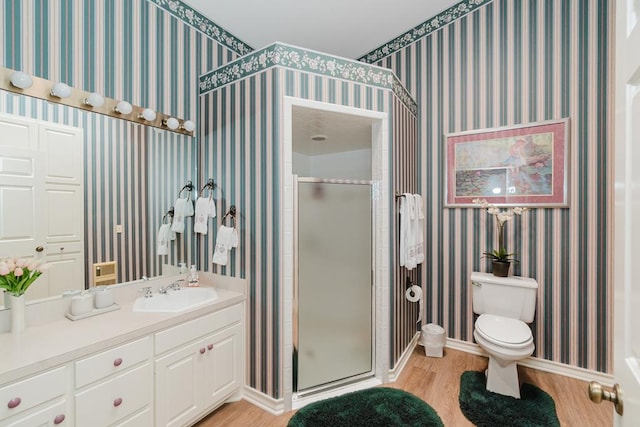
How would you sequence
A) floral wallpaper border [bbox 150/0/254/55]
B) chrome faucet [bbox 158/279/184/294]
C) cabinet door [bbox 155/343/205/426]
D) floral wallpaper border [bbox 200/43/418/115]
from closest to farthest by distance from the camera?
cabinet door [bbox 155/343/205/426]
floral wallpaper border [bbox 200/43/418/115]
chrome faucet [bbox 158/279/184/294]
floral wallpaper border [bbox 150/0/254/55]

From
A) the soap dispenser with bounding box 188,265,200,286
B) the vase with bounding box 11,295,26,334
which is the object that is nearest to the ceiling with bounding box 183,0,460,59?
the soap dispenser with bounding box 188,265,200,286

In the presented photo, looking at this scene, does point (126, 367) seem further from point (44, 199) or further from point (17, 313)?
point (44, 199)

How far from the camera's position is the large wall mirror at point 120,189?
68.2 inches

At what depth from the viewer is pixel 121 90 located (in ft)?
6.82

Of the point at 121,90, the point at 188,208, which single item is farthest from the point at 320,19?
the point at 188,208

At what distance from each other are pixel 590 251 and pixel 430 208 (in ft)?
4.08

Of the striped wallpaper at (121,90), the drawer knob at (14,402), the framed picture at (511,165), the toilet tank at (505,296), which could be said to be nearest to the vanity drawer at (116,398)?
the drawer knob at (14,402)

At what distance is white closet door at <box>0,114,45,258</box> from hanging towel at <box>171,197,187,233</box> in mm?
787

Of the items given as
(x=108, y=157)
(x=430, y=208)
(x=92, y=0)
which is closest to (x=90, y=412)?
(x=108, y=157)

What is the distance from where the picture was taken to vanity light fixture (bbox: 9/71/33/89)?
1571 mm

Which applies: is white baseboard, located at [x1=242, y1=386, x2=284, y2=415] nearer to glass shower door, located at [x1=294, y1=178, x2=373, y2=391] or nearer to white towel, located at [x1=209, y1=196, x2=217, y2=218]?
glass shower door, located at [x1=294, y1=178, x2=373, y2=391]

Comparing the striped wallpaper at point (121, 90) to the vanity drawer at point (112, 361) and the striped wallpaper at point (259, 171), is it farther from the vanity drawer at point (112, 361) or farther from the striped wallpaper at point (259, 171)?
the vanity drawer at point (112, 361)

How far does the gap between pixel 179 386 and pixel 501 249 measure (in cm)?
259

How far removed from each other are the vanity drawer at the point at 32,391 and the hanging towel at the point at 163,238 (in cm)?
105
